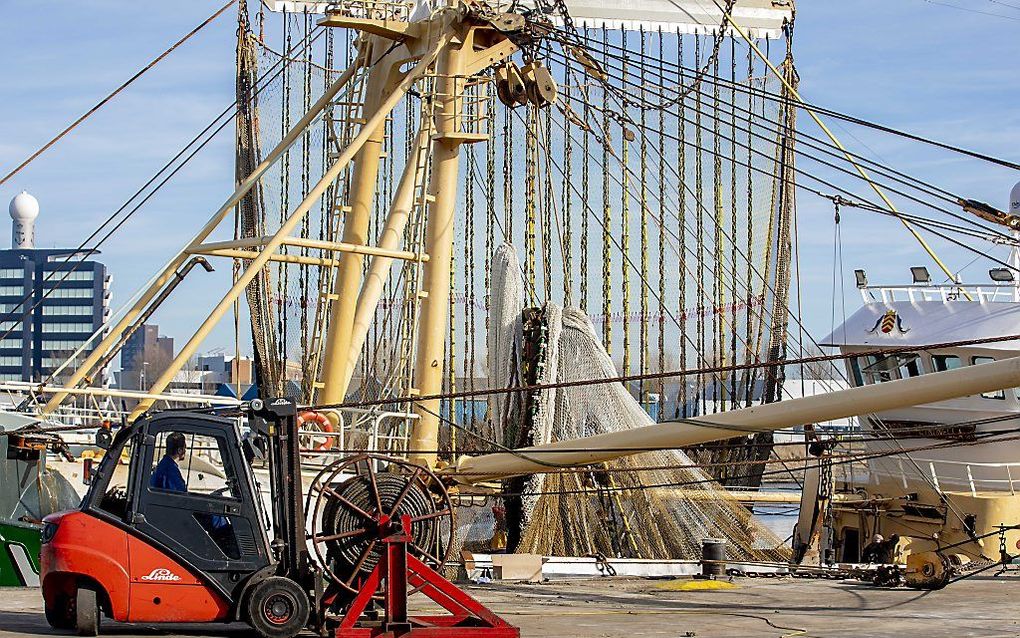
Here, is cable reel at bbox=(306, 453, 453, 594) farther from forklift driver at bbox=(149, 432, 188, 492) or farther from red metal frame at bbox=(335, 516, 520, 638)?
forklift driver at bbox=(149, 432, 188, 492)

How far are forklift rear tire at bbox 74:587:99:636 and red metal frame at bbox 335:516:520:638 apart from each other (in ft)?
5.76

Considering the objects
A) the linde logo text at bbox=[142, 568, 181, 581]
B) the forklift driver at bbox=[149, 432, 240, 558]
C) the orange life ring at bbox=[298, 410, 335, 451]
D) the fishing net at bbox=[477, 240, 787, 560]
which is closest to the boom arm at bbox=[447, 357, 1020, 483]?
the orange life ring at bbox=[298, 410, 335, 451]

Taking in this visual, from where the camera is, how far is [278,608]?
953 cm

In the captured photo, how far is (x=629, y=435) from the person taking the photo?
13.1m

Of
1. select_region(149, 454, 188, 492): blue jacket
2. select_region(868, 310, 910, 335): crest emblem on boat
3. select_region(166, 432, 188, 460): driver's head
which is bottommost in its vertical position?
select_region(149, 454, 188, 492): blue jacket

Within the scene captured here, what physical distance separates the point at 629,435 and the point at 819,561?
8.71m

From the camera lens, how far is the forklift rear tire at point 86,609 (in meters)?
9.41

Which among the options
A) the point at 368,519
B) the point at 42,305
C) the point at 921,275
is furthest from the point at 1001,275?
the point at 42,305

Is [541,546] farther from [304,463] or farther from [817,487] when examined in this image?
[817,487]

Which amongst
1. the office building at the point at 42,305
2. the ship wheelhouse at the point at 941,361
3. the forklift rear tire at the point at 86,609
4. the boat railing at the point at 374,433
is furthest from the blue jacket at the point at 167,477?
the office building at the point at 42,305

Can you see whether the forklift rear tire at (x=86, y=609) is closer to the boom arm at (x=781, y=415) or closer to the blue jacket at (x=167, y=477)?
the blue jacket at (x=167, y=477)

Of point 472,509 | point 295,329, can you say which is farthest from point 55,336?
point 472,509

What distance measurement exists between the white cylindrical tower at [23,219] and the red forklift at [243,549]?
148m

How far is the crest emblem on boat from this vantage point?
69.0ft
